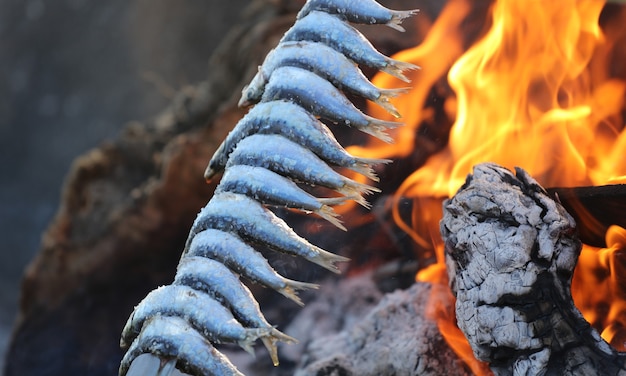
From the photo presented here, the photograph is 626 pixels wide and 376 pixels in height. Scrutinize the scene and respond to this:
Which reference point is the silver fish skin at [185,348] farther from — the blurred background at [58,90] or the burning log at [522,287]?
the blurred background at [58,90]

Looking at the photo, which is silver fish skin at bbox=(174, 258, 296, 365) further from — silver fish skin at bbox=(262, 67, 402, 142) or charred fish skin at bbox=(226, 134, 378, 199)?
silver fish skin at bbox=(262, 67, 402, 142)

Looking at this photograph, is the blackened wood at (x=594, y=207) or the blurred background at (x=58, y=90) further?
the blurred background at (x=58, y=90)

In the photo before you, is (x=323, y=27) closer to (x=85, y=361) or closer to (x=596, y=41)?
(x=596, y=41)

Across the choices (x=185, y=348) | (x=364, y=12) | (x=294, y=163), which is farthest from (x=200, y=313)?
(x=364, y=12)

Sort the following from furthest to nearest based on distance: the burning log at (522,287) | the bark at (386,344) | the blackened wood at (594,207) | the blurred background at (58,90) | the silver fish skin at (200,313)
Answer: the blurred background at (58,90) → the bark at (386,344) → the blackened wood at (594,207) → the burning log at (522,287) → the silver fish skin at (200,313)

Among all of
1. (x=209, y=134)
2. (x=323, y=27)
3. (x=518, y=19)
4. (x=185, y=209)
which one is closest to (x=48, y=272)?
(x=185, y=209)

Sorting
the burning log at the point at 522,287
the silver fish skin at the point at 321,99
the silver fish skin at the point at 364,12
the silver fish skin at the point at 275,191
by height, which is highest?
the silver fish skin at the point at 364,12

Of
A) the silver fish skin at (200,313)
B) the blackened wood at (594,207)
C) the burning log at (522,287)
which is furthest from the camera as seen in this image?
the blackened wood at (594,207)

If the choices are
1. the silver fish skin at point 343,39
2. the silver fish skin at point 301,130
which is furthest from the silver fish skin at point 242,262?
the silver fish skin at point 343,39

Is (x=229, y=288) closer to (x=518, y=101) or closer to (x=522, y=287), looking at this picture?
(x=522, y=287)
